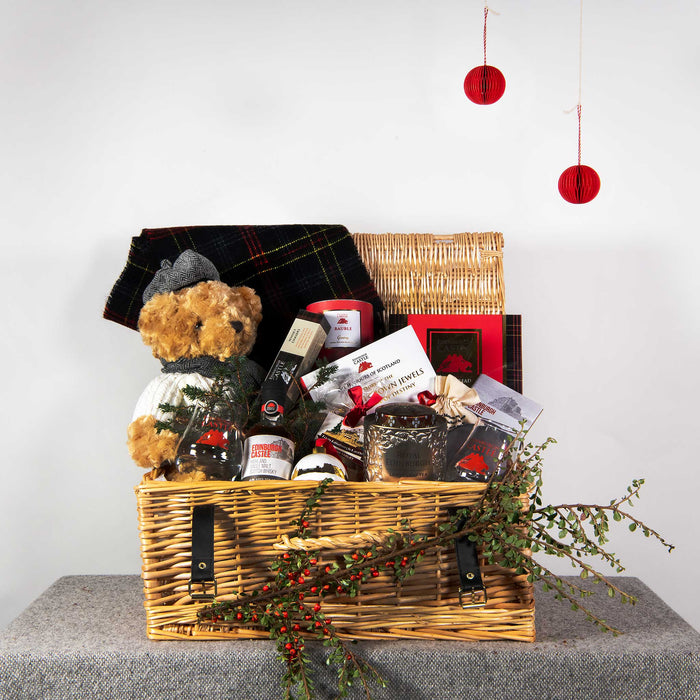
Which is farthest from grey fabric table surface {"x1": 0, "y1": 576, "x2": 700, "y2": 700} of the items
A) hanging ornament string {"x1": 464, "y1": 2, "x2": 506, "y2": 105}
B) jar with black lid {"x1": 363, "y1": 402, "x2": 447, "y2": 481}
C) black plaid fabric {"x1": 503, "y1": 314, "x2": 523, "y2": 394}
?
hanging ornament string {"x1": 464, "y1": 2, "x2": 506, "y2": 105}

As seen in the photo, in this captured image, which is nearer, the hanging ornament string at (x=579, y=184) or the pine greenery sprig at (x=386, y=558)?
the pine greenery sprig at (x=386, y=558)

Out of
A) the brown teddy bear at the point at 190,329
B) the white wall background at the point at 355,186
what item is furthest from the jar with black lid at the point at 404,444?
the white wall background at the point at 355,186

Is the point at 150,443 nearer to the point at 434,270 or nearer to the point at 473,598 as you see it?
the point at 473,598

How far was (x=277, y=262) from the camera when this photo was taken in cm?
138

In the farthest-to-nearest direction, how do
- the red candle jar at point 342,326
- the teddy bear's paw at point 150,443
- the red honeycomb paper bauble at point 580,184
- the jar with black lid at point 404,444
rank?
the red honeycomb paper bauble at point 580,184 < the red candle jar at point 342,326 < the teddy bear's paw at point 150,443 < the jar with black lid at point 404,444

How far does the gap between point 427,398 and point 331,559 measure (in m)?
0.34

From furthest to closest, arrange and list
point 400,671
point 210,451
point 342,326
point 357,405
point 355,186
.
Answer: point 355,186
point 342,326
point 357,405
point 210,451
point 400,671

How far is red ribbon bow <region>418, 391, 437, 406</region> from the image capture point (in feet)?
3.83

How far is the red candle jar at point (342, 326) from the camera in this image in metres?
1.27

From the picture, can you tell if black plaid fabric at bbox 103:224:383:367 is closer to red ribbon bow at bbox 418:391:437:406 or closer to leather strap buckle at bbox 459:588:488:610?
red ribbon bow at bbox 418:391:437:406

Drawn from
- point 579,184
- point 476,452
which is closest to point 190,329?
point 476,452

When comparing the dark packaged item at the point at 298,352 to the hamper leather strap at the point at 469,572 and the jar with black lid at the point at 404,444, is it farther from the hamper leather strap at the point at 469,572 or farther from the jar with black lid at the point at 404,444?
the hamper leather strap at the point at 469,572

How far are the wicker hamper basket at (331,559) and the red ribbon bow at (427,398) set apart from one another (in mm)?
256

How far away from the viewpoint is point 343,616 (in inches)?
37.1
